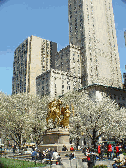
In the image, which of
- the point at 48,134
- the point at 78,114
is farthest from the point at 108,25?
A: the point at 48,134

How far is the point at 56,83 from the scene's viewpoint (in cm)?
10394

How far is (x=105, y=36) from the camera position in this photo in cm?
11856

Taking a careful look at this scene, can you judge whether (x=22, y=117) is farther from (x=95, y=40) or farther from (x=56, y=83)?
(x=95, y=40)

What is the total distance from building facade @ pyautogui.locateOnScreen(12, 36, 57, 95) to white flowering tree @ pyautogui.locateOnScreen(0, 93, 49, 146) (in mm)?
73725

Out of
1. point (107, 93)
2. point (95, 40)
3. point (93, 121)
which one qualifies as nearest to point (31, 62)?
point (95, 40)

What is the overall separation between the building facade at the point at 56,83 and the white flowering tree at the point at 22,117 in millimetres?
45246

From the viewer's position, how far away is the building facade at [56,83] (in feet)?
336

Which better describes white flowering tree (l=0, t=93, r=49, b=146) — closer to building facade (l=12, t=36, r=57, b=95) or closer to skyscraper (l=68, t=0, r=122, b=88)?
skyscraper (l=68, t=0, r=122, b=88)

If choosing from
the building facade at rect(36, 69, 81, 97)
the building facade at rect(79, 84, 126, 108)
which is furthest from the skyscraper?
the building facade at rect(79, 84, 126, 108)

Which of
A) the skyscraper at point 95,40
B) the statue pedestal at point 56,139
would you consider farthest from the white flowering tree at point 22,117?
the skyscraper at point 95,40

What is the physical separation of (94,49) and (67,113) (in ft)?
274

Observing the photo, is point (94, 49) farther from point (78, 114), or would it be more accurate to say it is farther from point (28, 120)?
point (28, 120)

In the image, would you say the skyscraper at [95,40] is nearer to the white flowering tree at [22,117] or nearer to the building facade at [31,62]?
the building facade at [31,62]

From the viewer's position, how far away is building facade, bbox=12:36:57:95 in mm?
130625
